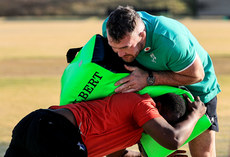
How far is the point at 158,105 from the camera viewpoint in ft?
12.3

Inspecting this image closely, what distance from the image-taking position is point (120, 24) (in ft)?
11.6

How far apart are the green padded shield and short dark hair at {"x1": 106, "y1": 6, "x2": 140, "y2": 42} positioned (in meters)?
0.36

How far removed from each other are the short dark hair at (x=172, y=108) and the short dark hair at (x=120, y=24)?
732 millimetres

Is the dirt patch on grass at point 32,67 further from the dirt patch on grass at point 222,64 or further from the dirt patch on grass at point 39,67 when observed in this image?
the dirt patch on grass at point 222,64

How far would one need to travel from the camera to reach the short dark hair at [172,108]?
11.8 ft

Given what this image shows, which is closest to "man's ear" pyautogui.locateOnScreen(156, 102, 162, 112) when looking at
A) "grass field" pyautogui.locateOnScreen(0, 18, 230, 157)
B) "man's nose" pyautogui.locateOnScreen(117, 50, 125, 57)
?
"man's nose" pyautogui.locateOnScreen(117, 50, 125, 57)

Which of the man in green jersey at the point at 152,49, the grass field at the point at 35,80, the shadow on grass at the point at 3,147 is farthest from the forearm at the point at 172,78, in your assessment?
the shadow on grass at the point at 3,147

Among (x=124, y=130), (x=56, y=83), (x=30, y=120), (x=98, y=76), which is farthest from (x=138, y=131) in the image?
(x=56, y=83)

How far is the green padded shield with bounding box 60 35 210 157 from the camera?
379 cm

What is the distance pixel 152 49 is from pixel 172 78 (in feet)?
1.16

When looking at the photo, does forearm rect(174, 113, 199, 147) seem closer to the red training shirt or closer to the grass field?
the red training shirt

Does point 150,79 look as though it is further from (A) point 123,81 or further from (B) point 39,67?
(B) point 39,67

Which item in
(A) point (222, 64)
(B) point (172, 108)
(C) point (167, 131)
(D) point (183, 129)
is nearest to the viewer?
(C) point (167, 131)

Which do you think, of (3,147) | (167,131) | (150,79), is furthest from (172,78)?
(3,147)
